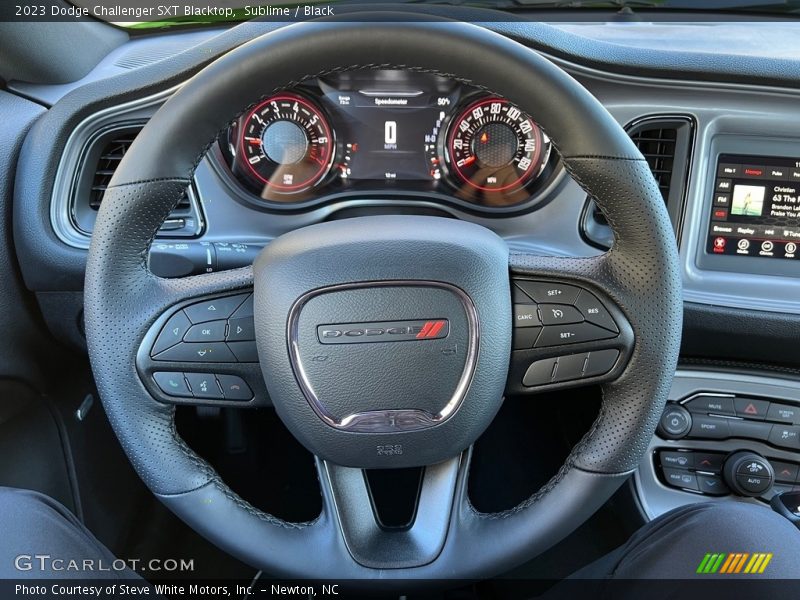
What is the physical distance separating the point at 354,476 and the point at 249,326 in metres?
0.30

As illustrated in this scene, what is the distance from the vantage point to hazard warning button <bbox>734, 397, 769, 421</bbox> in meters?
1.58

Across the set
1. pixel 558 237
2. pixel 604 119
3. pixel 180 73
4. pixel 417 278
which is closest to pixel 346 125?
pixel 180 73

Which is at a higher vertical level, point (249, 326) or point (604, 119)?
point (604, 119)

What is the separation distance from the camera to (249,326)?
105 cm

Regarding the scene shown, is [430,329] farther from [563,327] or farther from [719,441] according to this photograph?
[719,441]

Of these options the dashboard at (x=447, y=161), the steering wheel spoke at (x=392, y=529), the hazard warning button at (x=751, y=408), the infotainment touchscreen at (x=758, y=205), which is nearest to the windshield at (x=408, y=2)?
the dashboard at (x=447, y=161)

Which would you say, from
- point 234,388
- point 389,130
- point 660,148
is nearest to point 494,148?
point 389,130

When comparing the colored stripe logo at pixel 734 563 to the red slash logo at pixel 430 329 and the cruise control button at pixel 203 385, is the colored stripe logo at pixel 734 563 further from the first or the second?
the cruise control button at pixel 203 385

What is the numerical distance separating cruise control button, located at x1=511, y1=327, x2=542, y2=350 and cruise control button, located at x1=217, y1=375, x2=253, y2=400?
0.39 m

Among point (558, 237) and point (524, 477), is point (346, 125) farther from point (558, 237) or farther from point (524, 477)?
point (524, 477)

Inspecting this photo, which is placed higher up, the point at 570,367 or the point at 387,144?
the point at 387,144

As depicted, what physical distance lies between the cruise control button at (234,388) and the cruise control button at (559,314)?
1.43 feet

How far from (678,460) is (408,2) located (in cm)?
116

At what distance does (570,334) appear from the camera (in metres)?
1.05
